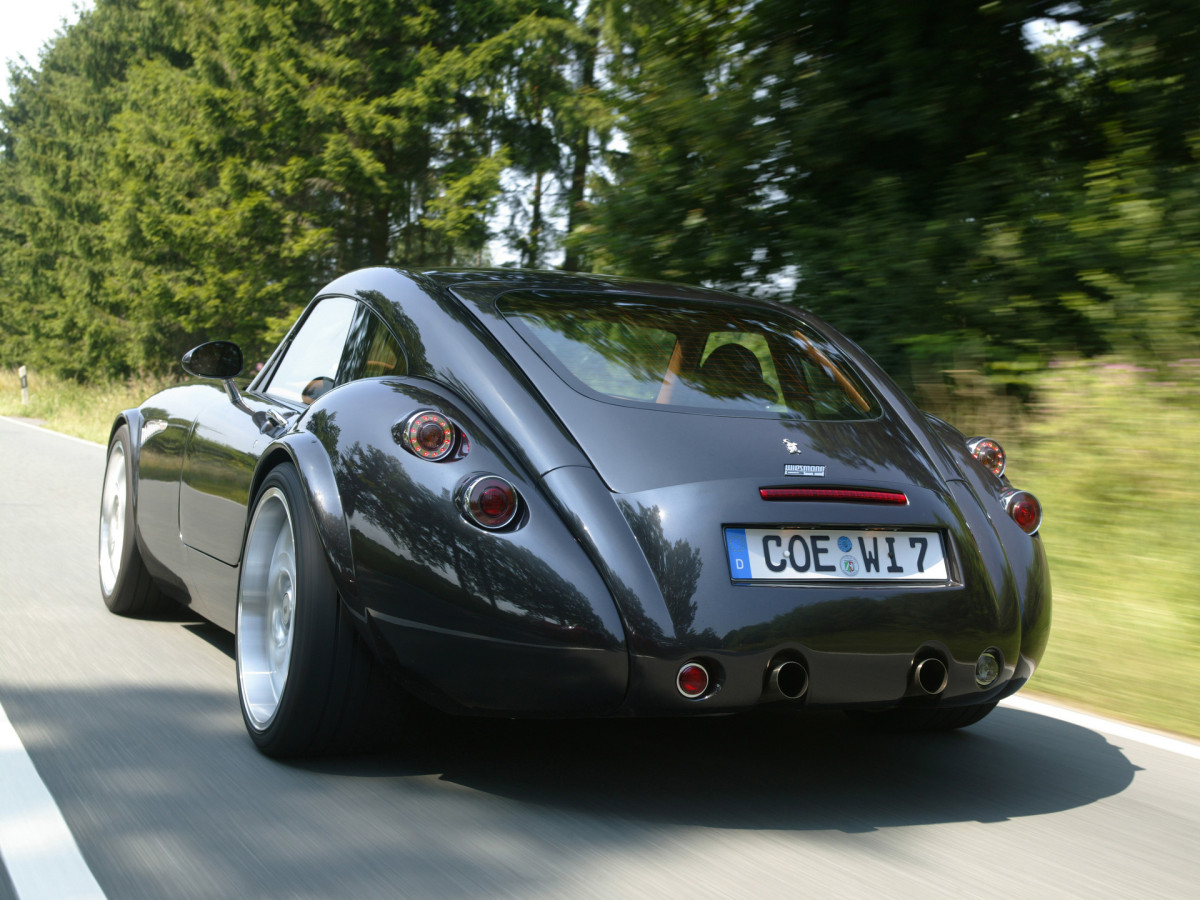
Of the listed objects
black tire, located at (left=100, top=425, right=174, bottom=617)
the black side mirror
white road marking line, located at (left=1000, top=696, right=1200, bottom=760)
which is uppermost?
the black side mirror

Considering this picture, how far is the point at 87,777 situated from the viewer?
322cm

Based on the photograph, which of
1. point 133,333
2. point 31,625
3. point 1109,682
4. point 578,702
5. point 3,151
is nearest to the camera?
point 578,702

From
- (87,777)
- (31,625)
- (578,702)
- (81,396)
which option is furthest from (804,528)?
(81,396)

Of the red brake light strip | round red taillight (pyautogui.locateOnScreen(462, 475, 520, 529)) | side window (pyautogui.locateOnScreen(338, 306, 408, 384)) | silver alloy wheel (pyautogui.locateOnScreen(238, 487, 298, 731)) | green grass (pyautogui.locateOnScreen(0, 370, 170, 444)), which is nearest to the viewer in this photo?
round red taillight (pyautogui.locateOnScreen(462, 475, 520, 529))

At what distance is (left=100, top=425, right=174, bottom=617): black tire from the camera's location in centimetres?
534

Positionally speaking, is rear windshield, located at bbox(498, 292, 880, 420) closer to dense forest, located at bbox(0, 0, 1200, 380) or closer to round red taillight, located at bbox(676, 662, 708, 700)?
round red taillight, located at bbox(676, 662, 708, 700)

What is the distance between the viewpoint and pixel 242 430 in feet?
13.9

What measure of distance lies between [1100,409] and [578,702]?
500cm

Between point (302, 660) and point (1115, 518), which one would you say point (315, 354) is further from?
point (1115, 518)

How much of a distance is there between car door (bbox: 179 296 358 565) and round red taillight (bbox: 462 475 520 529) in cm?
116

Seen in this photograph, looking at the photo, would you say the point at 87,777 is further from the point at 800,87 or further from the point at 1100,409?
the point at 800,87

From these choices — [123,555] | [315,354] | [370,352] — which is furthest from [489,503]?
[123,555]

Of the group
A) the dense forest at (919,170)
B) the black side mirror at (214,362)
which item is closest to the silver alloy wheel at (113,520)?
the black side mirror at (214,362)

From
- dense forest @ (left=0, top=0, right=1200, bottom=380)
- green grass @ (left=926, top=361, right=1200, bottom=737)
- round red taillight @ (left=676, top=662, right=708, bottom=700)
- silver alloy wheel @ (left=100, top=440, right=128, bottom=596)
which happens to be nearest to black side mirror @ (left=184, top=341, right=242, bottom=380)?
silver alloy wheel @ (left=100, top=440, right=128, bottom=596)
